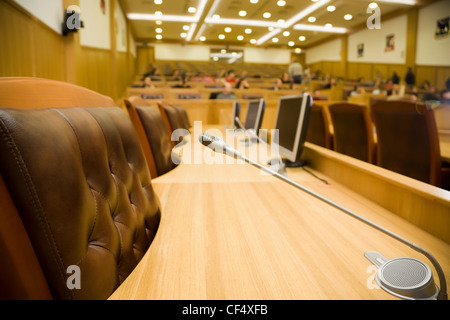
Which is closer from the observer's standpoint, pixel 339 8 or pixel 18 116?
pixel 18 116

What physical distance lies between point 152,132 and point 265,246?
0.85 m

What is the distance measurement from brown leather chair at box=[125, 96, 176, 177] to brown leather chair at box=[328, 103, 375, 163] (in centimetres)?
131

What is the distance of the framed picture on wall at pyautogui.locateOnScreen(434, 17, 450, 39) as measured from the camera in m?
7.78

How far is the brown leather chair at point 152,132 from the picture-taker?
1367mm

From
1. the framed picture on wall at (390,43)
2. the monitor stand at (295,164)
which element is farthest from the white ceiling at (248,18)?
the monitor stand at (295,164)

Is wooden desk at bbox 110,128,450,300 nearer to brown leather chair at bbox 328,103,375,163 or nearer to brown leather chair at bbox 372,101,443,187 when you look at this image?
brown leather chair at bbox 372,101,443,187

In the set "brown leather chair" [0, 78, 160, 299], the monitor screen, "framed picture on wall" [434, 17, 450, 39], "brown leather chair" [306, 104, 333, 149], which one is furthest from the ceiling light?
"brown leather chair" [0, 78, 160, 299]

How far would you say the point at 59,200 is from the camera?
1.59 feet

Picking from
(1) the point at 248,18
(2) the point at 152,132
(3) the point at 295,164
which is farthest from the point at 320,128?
(1) the point at 248,18

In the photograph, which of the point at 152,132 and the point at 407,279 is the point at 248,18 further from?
the point at 407,279

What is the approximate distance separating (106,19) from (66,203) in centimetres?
656

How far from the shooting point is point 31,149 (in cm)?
46
